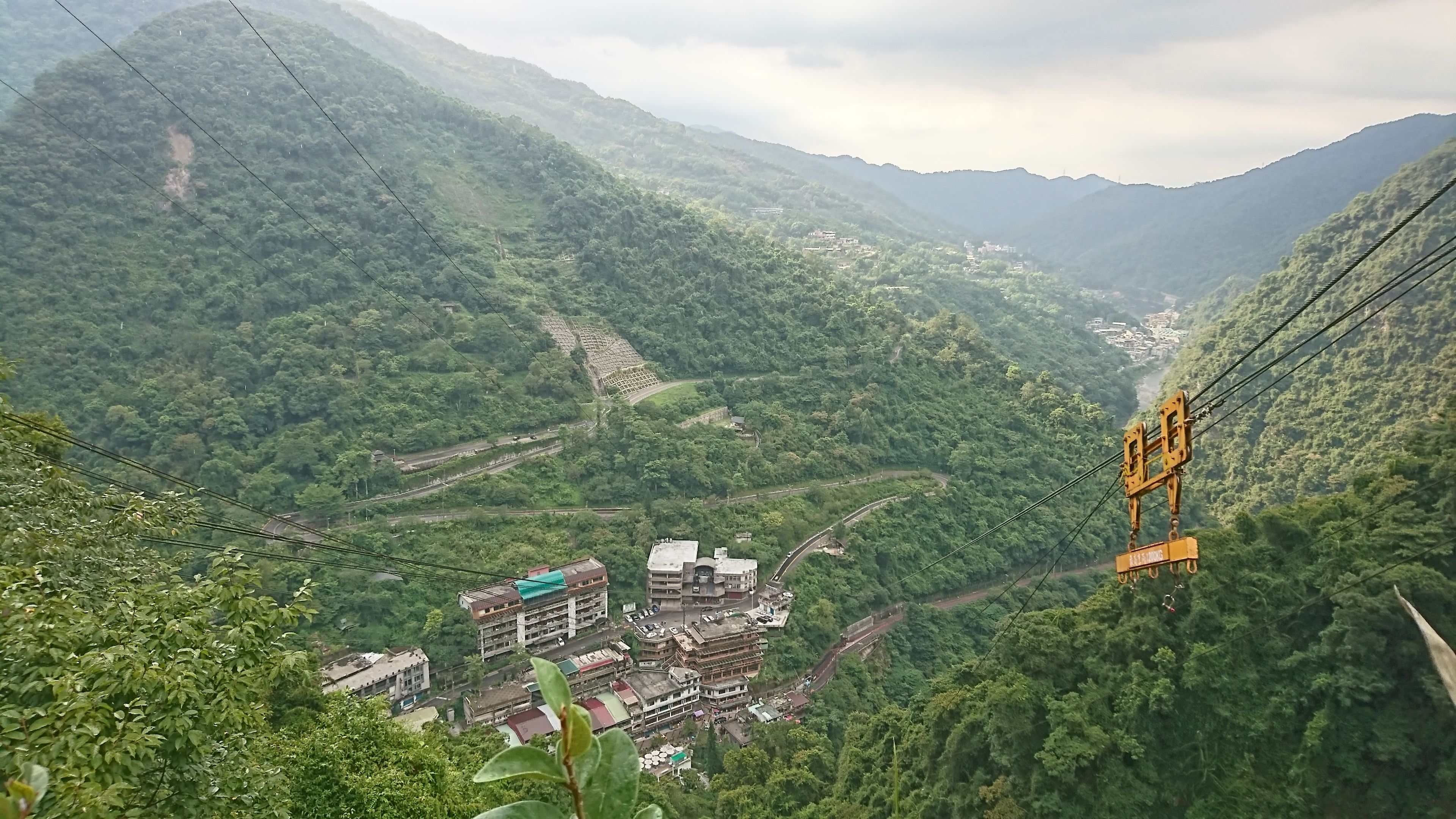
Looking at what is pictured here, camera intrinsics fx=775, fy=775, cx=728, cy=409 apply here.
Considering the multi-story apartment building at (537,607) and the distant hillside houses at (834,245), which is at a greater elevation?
the distant hillside houses at (834,245)

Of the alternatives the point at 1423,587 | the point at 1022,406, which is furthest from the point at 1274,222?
the point at 1423,587

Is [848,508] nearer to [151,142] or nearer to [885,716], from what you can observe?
[885,716]

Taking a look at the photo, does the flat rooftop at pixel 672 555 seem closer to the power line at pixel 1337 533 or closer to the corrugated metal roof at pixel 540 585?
the corrugated metal roof at pixel 540 585

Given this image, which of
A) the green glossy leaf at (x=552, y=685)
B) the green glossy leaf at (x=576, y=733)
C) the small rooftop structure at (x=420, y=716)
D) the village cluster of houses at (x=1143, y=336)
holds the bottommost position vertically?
the small rooftop structure at (x=420, y=716)

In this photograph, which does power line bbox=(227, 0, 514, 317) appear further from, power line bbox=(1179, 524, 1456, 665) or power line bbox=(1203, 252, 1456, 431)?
power line bbox=(1179, 524, 1456, 665)

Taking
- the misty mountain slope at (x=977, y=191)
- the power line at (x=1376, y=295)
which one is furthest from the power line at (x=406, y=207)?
the misty mountain slope at (x=977, y=191)

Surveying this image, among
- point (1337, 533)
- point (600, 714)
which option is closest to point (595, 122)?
point (600, 714)

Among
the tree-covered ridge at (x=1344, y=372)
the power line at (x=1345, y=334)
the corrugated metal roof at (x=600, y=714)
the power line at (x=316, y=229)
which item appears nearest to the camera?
the power line at (x=1345, y=334)
